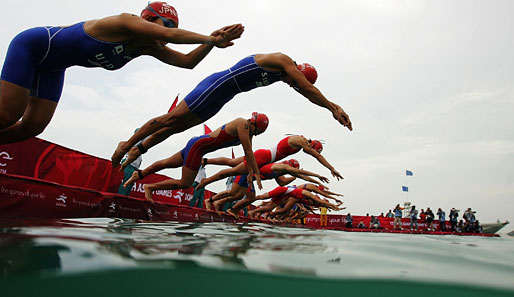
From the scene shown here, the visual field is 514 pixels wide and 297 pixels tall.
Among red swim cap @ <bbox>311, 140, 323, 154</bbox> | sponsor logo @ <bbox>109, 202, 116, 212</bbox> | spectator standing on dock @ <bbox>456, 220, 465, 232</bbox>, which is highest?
red swim cap @ <bbox>311, 140, 323, 154</bbox>

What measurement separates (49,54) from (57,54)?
0.20ft

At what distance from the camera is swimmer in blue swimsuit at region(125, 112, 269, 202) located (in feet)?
18.6

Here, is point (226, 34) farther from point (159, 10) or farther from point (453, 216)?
point (453, 216)

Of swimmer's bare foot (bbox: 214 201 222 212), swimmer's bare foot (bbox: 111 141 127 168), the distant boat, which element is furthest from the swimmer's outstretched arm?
the distant boat

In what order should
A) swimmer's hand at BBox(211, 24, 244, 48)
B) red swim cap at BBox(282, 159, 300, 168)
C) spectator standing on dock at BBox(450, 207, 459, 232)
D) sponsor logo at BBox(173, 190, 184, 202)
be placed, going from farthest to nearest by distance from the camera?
spectator standing on dock at BBox(450, 207, 459, 232), sponsor logo at BBox(173, 190, 184, 202), red swim cap at BBox(282, 159, 300, 168), swimmer's hand at BBox(211, 24, 244, 48)

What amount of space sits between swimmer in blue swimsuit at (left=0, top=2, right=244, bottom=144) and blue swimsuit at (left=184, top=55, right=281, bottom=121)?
991 mm

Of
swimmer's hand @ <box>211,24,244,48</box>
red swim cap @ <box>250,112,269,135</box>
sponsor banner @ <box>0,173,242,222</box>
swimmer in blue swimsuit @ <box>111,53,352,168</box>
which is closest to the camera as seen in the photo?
swimmer's hand @ <box>211,24,244,48</box>

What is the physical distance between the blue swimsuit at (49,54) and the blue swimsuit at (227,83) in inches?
47.3

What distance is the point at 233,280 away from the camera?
0.91 metres

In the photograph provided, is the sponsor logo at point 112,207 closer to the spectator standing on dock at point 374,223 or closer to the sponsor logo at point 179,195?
the sponsor logo at point 179,195

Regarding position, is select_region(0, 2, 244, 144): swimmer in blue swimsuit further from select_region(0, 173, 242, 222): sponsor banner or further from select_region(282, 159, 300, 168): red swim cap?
select_region(282, 159, 300, 168): red swim cap

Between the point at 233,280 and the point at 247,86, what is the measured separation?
136 inches

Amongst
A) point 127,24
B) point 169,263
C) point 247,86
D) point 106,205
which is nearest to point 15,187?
→ point 106,205

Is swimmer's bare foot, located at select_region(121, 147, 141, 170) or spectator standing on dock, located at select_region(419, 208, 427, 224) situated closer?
swimmer's bare foot, located at select_region(121, 147, 141, 170)
